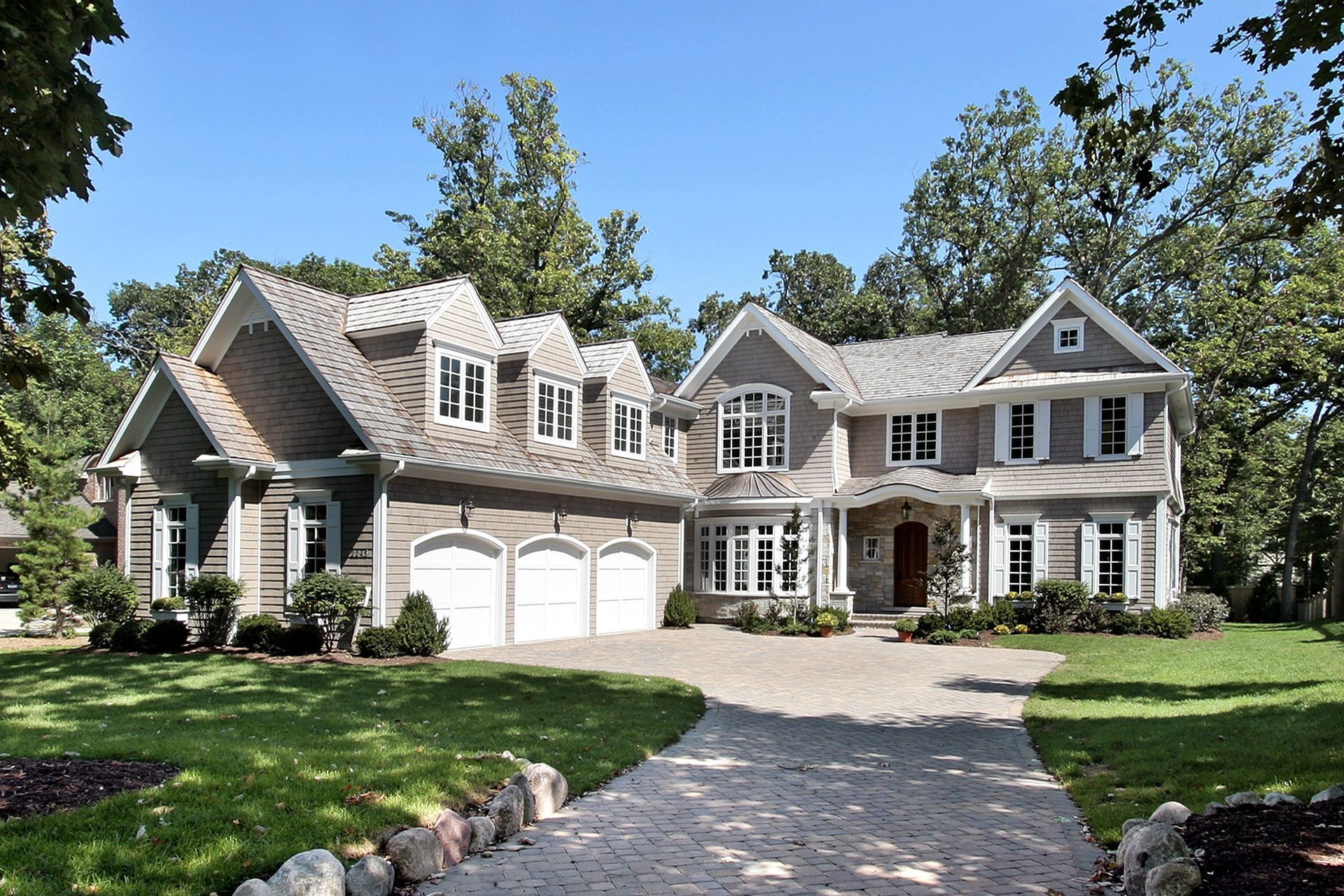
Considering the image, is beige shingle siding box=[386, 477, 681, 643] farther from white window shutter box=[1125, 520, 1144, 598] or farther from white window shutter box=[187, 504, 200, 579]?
white window shutter box=[1125, 520, 1144, 598]

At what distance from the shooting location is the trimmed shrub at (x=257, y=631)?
17.7m

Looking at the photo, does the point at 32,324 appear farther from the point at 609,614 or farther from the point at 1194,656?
the point at 1194,656

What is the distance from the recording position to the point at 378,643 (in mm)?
17047

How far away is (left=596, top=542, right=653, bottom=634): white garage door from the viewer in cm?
2362

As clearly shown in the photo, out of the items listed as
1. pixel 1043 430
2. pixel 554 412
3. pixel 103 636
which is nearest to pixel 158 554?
pixel 103 636

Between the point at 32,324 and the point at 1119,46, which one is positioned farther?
the point at 32,324

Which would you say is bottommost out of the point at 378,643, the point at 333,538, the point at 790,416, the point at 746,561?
the point at 378,643

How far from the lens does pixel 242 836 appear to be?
6.03 meters

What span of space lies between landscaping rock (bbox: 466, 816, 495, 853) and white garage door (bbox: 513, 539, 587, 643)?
1411 cm

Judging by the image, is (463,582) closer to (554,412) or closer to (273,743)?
(554,412)

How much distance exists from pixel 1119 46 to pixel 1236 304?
95.8ft

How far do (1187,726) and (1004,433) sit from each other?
16.9m

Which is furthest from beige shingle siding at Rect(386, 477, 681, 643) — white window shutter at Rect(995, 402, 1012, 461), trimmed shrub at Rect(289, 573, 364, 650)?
white window shutter at Rect(995, 402, 1012, 461)

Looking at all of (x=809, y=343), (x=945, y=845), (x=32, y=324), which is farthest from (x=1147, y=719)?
(x=32, y=324)
